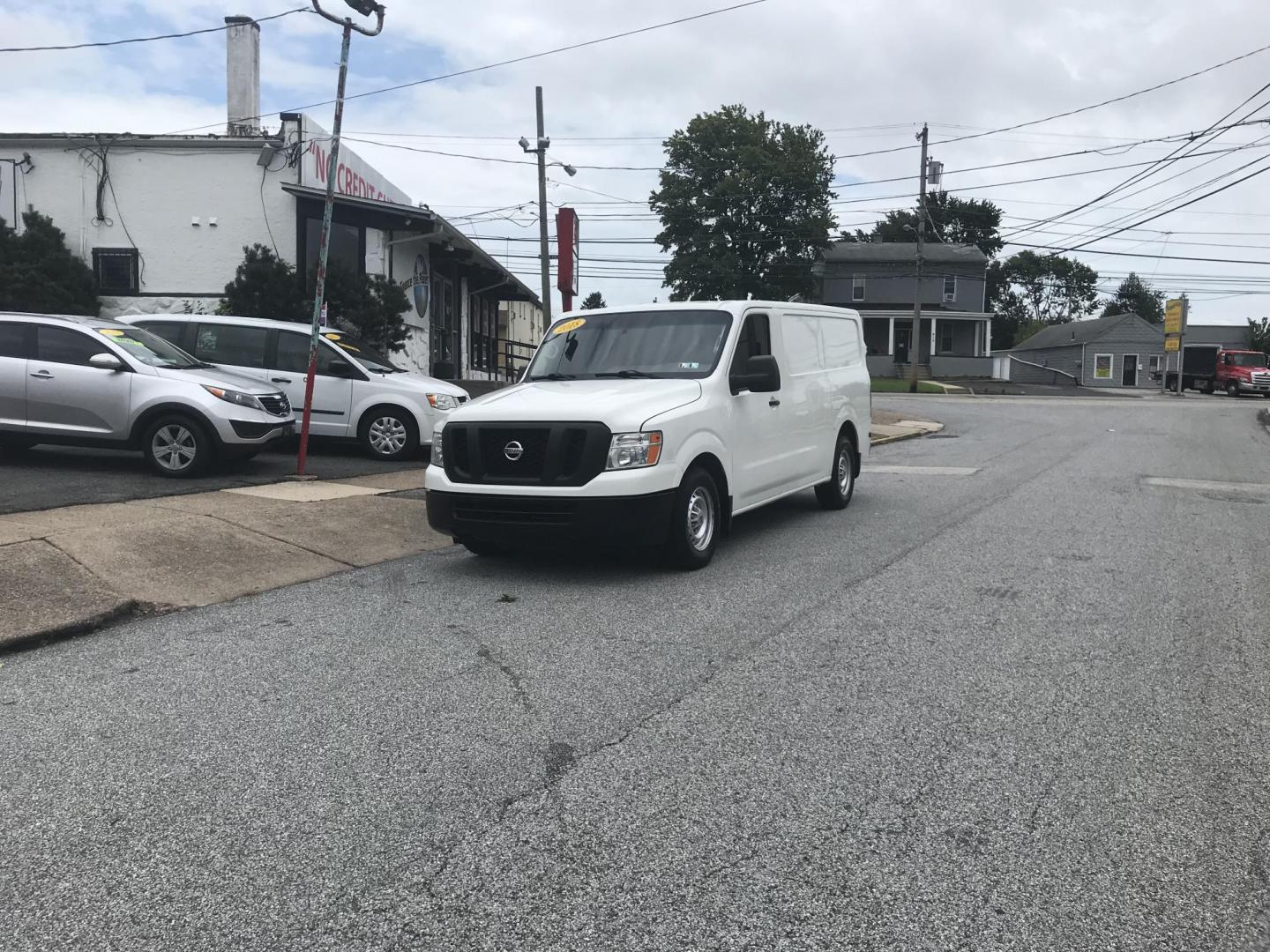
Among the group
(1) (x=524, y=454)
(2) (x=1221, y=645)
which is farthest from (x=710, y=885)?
(1) (x=524, y=454)

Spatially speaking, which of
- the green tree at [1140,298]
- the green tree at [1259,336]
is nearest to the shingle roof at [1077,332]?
the green tree at [1259,336]

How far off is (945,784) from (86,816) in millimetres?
2942

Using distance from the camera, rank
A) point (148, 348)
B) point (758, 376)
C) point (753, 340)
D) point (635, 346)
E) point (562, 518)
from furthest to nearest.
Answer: point (148, 348), point (753, 340), point (635, 346), point (758, 376), point (562, 518)

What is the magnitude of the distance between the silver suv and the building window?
10580 mm

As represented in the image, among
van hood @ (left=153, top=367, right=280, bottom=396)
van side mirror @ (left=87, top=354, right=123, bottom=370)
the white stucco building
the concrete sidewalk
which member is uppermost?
the white stucco building

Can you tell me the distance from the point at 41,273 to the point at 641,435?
16524mm

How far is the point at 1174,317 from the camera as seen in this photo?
52.2 metres

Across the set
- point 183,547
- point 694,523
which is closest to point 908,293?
point 694,523

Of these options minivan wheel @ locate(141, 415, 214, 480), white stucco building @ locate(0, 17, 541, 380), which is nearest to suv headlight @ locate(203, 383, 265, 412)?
minivan wheel @ locate(141, 415, 214, 480)

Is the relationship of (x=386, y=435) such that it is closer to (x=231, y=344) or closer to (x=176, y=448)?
(x=231, y=344)

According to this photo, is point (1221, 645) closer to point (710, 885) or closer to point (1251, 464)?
point (710, 885)

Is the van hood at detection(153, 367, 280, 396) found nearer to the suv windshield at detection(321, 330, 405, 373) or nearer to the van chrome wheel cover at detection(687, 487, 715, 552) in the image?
the suv windshield at detection(321, 330, 405, 373)

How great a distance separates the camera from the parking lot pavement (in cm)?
945

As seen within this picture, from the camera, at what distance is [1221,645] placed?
229 inches
